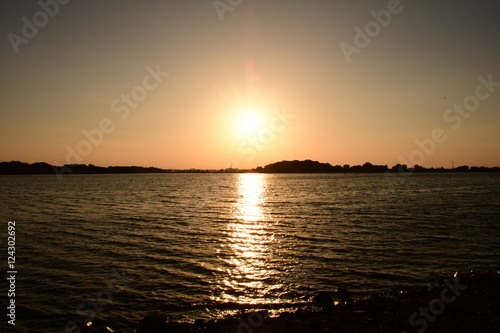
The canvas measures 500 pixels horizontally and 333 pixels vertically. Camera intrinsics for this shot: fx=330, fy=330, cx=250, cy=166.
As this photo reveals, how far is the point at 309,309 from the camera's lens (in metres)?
15.2

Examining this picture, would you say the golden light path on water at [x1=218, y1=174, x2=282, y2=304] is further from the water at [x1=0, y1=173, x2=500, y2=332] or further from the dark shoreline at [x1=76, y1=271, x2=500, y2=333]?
the dark shoreline at [x1=76, y1=271, x2=500, y2=333]

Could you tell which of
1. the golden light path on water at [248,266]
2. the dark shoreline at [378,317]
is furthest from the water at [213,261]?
the dark shoreline at [378,317]

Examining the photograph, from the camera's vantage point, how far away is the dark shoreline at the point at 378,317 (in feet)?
40.9

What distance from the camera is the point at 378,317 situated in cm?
1339

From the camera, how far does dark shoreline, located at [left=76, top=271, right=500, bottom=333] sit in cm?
1245

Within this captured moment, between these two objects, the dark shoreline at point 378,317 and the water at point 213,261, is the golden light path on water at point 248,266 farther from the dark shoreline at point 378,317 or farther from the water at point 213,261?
the dark shoreline at point 378,317

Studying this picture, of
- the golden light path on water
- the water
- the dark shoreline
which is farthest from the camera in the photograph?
the golden light path on water

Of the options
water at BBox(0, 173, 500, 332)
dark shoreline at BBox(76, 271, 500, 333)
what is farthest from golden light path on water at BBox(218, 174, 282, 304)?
dark shoreline at BBox(76, 271, 500, 333)

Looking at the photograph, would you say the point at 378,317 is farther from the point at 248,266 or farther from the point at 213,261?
the point at 213,261

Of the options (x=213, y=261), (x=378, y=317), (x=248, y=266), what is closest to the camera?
(x=378, y=317)

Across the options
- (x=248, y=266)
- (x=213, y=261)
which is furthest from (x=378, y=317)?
(x=213, y=261)

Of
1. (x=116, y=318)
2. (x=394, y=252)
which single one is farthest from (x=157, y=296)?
(x=394, y=252)

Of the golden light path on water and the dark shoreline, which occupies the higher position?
the dark shoreline

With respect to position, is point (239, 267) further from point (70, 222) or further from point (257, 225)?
point (70, 222)
